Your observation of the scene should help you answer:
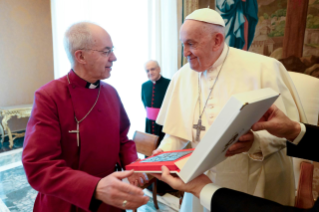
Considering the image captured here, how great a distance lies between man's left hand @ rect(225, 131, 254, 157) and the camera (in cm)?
117

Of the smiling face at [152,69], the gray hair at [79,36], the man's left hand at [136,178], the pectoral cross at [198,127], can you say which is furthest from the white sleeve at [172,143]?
the smiling face at [152,69]

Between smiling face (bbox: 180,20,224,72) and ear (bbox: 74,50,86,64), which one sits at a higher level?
smiling face (bbox: 180,20,224,72)

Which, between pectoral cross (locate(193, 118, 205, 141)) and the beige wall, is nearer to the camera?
pectoral cross (locate(193, 118, 205, 141))

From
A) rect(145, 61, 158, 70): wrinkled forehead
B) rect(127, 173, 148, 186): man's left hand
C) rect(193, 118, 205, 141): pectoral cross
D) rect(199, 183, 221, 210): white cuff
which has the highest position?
rect(145, 61, 158, 70): wrinkled forehead

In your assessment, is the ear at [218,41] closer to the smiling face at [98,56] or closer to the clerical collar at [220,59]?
the clerical collar at [220,59]

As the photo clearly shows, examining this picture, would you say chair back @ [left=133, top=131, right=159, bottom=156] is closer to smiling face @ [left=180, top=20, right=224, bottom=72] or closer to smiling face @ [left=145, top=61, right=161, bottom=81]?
smiling face @ [left=145, top=61, right=161, bottom=81]

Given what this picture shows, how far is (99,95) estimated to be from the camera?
4.64 feet

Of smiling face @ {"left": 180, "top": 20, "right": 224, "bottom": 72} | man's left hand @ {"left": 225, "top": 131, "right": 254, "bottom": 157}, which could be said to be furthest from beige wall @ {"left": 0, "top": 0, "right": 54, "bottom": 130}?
man's left hand @ {"left": 225, "top": 131, "right": 254, "bottom": 157}

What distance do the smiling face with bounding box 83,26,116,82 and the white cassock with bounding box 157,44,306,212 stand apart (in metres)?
0.70

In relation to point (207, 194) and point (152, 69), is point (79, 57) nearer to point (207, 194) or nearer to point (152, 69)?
point (207, 194)

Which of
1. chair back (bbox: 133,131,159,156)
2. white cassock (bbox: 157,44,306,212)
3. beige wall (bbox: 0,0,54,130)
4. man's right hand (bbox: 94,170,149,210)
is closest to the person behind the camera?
man's right hand (bbox: 94,170,149,210)

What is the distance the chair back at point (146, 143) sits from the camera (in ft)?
8.84

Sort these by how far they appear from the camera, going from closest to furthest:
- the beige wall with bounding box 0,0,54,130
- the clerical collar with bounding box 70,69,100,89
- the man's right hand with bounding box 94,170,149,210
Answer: the man's right hand with bounding box 94,170,149,210 < the clerical collar with bounding box 70,69,100,89 < the beige wall with bounding box 0,0,54,130

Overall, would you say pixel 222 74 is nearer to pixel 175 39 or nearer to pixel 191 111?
pixel 191 111
